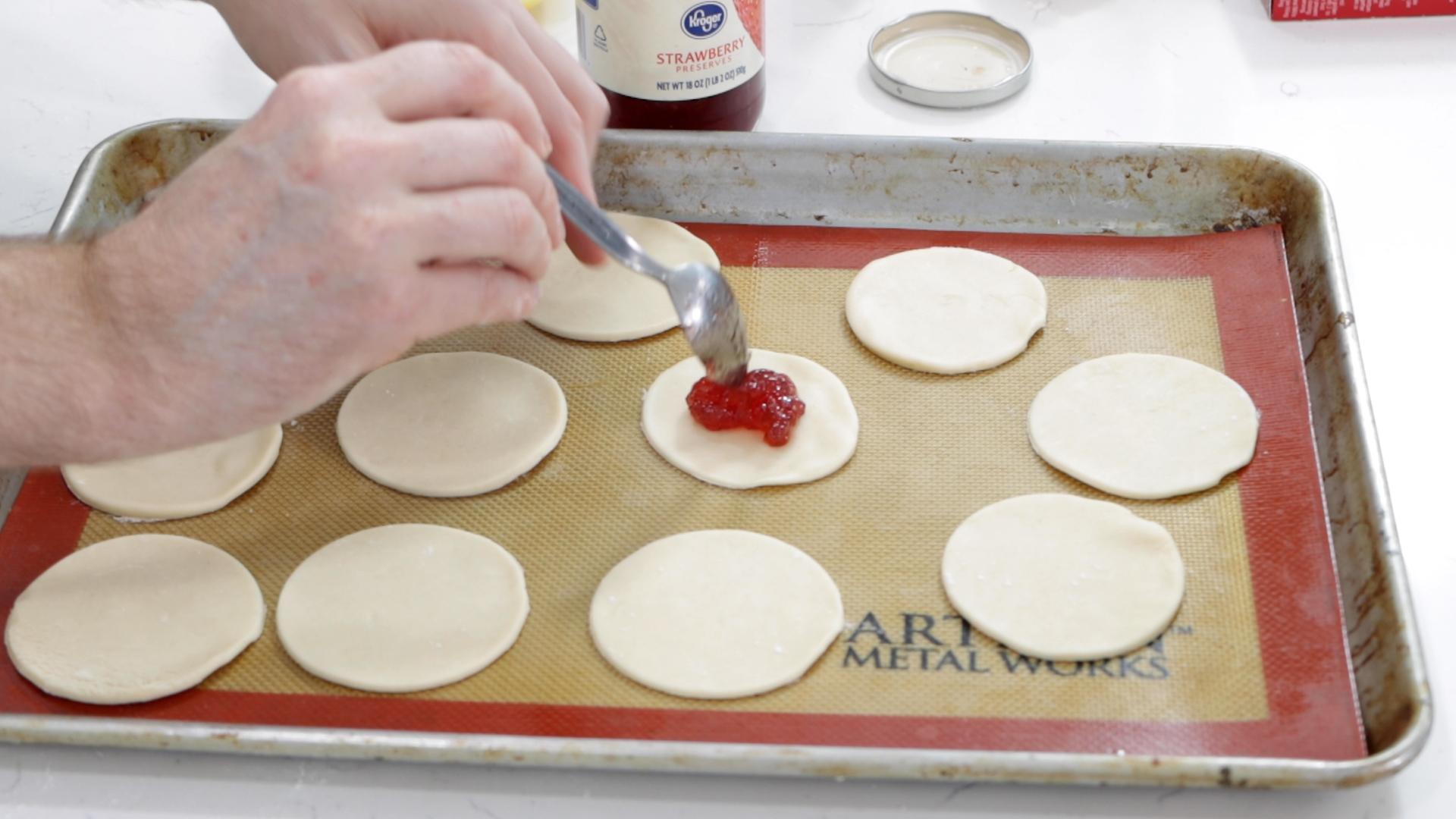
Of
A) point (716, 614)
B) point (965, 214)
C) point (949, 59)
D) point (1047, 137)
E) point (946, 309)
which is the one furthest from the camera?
point (949, 59)

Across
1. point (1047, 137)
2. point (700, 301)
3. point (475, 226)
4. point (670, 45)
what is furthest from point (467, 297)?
point (1047, 137)

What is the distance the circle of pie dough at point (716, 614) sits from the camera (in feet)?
4.42

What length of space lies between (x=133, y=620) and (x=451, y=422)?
1.40 ft

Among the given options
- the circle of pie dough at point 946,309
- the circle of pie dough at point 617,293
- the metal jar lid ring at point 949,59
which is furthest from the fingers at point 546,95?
the metal jar lid ring at point 949,59

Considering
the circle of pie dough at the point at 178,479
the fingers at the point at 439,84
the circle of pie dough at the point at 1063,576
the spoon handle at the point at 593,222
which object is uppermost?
the fingers at the point at 439,84

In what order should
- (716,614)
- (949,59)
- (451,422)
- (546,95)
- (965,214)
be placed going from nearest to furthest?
(716,614), (546,95), (451,422), (965,214), (949,59)

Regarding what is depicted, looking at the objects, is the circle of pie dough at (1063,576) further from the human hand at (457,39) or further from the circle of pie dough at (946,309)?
the human hand at (457,39)

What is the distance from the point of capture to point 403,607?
4.67ft

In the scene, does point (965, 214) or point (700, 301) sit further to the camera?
point (965, 214)

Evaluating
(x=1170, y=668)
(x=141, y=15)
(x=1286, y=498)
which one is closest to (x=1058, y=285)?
(x=1286, y=498)

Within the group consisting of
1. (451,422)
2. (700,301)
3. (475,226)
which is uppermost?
(475,226)

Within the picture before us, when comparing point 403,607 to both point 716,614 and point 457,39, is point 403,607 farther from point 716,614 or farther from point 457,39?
point 457,39

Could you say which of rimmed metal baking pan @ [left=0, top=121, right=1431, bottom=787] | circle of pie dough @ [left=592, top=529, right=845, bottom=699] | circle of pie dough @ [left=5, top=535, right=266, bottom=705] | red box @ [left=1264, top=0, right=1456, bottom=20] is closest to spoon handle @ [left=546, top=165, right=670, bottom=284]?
circle of pie dough @ [left=592, top=529, right=845, bottom=699]

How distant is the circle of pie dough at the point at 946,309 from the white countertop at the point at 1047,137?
0.41 m
